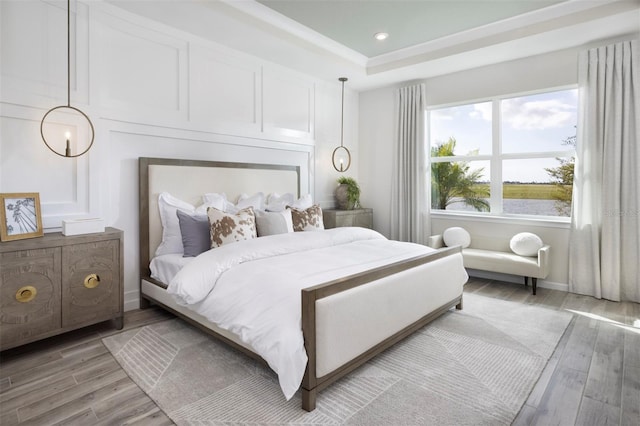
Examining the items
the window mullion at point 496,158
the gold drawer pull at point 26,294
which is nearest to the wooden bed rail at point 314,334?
the gold drawer pull at point 26,294

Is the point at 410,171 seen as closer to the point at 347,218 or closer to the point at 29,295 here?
the point at 347,218

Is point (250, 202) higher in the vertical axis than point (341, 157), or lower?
lower

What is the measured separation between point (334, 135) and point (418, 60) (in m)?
1.57

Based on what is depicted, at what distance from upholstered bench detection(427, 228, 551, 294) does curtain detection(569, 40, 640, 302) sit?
438 millimetres

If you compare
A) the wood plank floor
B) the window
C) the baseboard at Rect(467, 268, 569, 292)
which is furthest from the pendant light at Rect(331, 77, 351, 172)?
the wood plank floor

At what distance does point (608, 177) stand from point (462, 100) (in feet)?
6.21

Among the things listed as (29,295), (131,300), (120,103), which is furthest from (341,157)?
(29,295)

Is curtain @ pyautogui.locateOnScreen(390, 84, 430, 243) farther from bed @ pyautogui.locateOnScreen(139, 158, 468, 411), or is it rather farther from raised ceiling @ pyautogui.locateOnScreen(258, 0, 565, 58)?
A: bed @ pyautogui.locateOnScreen(139, 158, 468, 411)

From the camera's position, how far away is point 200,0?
3020mm

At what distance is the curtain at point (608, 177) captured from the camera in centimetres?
358

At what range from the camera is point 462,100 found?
15.7ft

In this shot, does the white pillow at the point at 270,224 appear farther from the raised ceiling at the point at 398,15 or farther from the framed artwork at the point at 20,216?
the raised ceiling at the point at 398,15

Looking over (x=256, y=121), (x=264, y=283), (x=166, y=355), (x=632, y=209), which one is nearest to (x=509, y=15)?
(x=632, y=209)

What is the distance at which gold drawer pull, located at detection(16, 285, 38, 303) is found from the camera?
2326 mm
